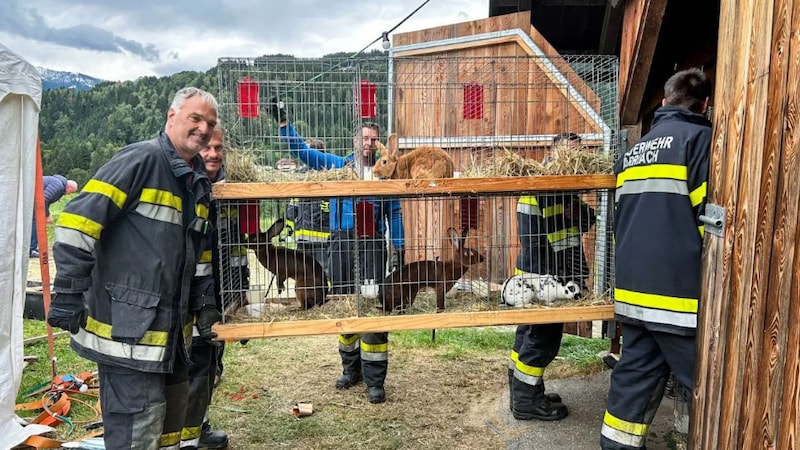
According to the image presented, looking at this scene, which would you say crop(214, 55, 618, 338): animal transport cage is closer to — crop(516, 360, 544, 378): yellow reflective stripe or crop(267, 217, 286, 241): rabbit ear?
crop(267, 217, 286, 241): rabbit ear

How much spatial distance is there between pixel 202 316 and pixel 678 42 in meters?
4.26

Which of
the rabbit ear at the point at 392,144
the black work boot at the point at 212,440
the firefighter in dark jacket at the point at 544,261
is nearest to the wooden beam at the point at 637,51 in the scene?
the firefighter in dark jacket at the point at 544,261

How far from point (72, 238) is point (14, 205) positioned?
2.30 metres

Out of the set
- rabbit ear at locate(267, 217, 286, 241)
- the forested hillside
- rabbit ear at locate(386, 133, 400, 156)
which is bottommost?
rabbit ear at locate(267, 217, 286, 241)

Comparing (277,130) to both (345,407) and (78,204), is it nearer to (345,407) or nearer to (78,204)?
(78,204)

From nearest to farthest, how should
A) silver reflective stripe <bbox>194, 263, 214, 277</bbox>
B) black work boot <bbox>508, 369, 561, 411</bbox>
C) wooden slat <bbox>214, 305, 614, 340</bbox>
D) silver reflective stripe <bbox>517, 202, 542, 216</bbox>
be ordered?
silver reflective stripe <bbox>194, 263, 214, 277</bbox>, wooden slat <bbox>214, 305, 614, 340</bbox>, silver reflective stripe <bbox>517, 202, 542, 216</bbox>, black work boot <bbox>508, 369, 561, 411</bbox>

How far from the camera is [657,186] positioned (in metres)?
2.80

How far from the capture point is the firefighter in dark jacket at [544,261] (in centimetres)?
407

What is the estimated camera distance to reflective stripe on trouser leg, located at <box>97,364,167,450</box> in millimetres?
2652

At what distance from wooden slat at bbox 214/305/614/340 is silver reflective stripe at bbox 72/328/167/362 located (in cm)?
68

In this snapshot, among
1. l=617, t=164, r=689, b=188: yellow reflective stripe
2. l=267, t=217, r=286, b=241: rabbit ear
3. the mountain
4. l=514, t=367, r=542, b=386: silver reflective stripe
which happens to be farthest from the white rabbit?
the mountain

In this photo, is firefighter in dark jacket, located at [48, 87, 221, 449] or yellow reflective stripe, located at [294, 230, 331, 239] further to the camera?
yellow reflective stripe, located at [294, 230, 331, 239]

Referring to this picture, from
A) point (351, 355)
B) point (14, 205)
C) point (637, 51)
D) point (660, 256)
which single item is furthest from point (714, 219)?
point (14, 205)

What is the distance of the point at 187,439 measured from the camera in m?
3.54
